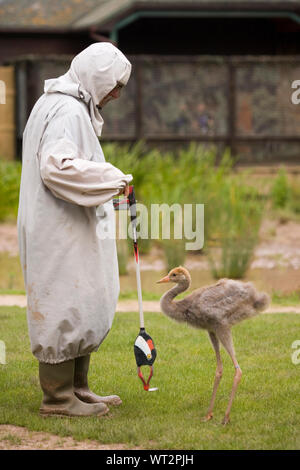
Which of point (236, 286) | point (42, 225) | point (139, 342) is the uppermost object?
point (42, 225)

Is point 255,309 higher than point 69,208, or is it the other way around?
point 69,208

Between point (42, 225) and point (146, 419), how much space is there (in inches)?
52.4

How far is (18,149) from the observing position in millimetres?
16656

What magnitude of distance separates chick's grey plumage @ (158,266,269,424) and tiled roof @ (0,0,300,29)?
11975 mm

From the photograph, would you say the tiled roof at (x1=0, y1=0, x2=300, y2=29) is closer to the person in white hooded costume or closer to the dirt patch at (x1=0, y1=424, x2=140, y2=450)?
the person in white hooded costume

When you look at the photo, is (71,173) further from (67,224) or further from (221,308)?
(221,308)

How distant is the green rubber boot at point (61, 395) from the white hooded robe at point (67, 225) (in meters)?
0.10

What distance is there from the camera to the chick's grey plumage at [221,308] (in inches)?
203

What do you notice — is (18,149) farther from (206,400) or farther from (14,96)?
(206,400)

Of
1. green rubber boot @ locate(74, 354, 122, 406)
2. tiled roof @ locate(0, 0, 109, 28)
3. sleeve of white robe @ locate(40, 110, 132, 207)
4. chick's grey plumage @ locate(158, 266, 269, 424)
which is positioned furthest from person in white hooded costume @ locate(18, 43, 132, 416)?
tiled roof @ locate(0, 0, 109, 28)

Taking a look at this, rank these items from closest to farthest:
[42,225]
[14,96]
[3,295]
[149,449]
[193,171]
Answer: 1. [149,449]
2. [42,225]
3. [3,295]
4. [193,171]
5. [14,96]

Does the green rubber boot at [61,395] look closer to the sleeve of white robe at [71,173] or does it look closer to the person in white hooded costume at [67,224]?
the person in white hooded costume at [67,224]

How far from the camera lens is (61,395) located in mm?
5281

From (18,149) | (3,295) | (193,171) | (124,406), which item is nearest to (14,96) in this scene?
(18,149)
